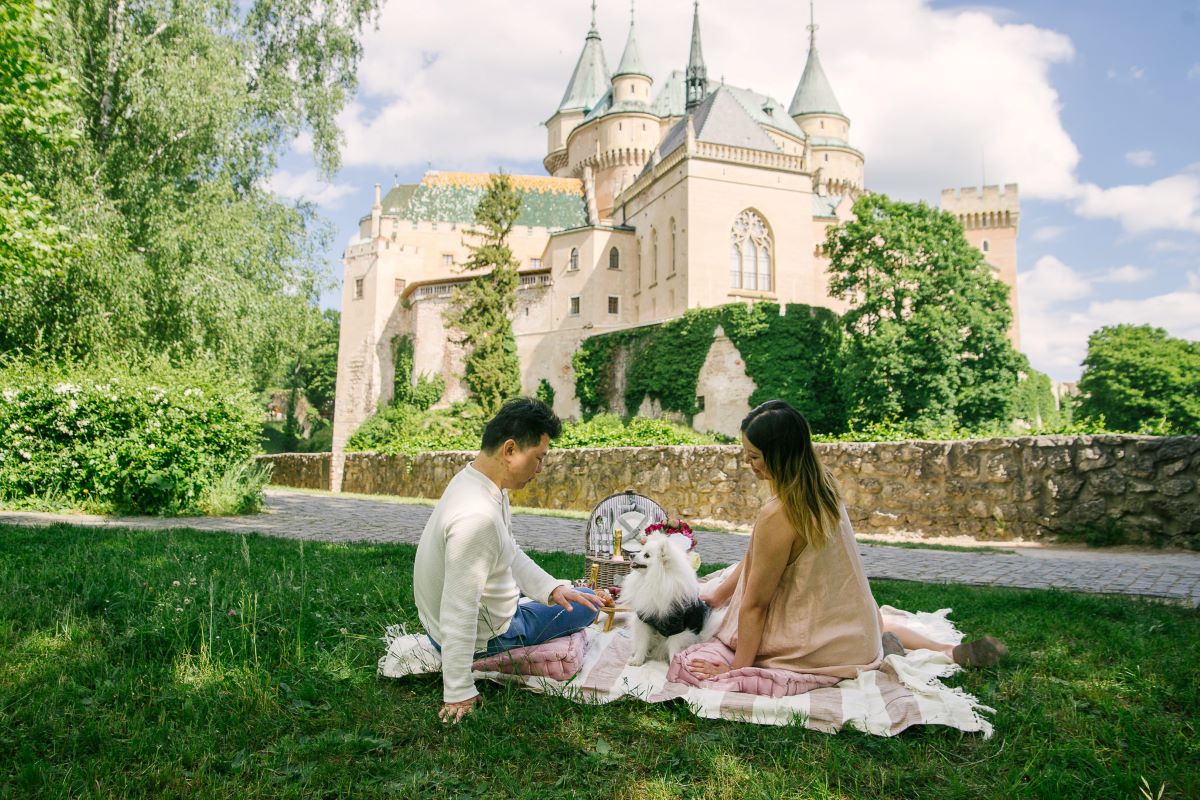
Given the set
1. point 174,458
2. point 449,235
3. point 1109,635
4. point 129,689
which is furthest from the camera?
point 449,235

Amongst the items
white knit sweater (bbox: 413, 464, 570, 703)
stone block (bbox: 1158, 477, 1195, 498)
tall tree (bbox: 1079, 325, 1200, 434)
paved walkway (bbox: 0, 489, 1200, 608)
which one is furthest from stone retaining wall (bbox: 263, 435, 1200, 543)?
tall tree (bbox: 1079, 325, 1200, 434)

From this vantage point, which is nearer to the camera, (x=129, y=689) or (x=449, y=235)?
(x=129, y=689)

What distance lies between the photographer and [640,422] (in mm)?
24438

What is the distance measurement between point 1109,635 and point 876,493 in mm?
8258

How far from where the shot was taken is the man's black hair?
3428 millimetres

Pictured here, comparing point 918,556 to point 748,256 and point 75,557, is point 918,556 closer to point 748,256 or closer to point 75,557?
point 75,557

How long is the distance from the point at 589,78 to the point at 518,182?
38.6 feet

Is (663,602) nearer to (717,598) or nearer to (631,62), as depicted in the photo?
(717,598)

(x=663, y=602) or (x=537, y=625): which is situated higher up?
(x=663, y=602)

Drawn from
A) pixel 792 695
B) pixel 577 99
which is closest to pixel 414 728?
pixel 792 695

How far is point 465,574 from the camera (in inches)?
126

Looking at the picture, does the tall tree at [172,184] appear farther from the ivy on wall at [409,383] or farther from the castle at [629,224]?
the ivy on wall at [409,383]

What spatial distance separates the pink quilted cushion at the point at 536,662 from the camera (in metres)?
3.61

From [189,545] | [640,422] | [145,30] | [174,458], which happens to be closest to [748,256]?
[640,422]
